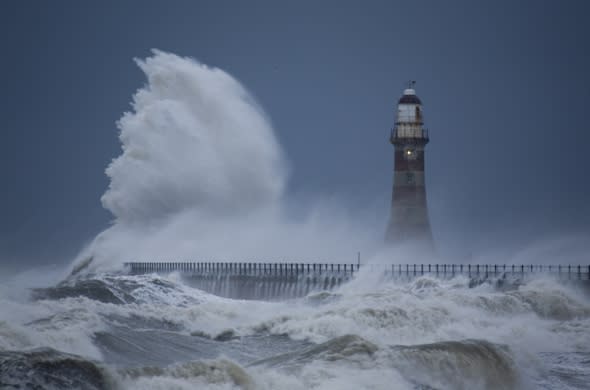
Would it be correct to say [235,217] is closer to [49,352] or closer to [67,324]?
[67,324]

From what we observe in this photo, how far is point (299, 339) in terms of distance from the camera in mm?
26656

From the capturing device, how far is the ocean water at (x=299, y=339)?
1886 centimetres

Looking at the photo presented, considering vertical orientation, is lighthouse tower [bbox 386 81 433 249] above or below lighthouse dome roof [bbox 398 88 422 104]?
below

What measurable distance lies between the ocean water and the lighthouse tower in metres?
8.33

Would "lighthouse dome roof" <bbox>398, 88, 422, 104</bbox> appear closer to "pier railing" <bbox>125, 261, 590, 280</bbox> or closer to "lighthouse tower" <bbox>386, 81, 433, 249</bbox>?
"lighthouse tower" <bbox>386, 81, 433, 249</bbox>

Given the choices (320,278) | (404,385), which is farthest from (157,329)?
(320,278)

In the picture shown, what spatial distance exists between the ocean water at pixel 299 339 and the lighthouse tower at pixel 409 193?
8331mm

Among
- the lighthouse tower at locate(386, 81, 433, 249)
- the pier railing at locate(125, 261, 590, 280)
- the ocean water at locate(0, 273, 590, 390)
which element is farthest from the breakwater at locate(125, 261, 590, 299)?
the lighthouse tower at locate(386, 81, 433, 249)

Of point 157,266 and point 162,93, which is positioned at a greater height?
point 162,93

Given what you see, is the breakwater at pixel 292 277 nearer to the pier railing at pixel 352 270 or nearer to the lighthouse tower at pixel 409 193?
the pier railing at pixel 352 270

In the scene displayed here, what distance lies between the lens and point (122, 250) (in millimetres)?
50219

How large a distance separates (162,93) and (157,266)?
11398mm

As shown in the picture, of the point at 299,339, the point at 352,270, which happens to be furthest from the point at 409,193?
the point at 299,339

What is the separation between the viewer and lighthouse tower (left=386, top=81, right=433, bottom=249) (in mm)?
45000
